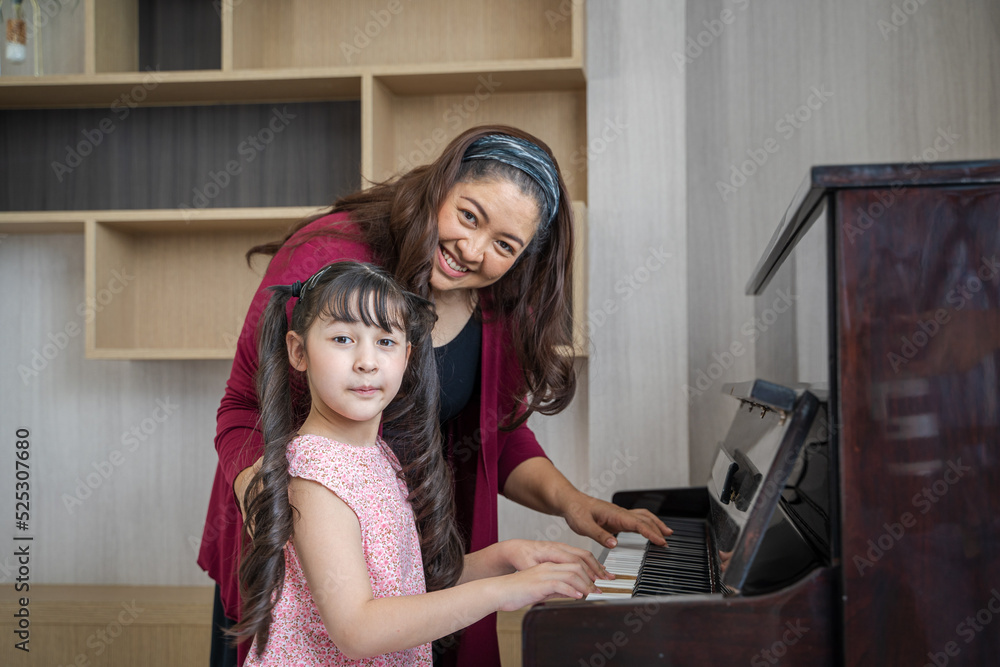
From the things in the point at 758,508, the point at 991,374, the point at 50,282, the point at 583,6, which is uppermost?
the point at 583,6

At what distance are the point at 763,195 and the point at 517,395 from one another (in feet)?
3.87

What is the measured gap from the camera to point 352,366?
1.02 m

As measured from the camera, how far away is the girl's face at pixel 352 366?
1.02 meters

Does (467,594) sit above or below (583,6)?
below

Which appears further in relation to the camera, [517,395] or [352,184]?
[352,184]

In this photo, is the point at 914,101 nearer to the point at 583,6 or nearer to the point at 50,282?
the point at 583,6

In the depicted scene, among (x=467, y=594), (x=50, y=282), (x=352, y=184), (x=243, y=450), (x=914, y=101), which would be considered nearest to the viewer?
(x=467, y=594)

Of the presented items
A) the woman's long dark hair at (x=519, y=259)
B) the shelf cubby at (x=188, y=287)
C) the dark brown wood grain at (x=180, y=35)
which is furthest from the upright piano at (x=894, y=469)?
the dark brown wood grain at (x=180, y=35)

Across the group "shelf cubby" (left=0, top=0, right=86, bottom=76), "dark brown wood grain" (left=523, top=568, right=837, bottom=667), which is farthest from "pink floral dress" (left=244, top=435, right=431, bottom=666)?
"shelf cubby" (left=0, top=0, right=86, bottom=76)

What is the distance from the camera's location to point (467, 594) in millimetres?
927

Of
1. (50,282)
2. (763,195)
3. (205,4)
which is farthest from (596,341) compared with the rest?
(50,282)

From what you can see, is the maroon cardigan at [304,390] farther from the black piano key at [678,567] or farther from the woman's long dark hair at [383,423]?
the black piano key at [678,567]

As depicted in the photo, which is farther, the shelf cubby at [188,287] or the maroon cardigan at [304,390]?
the shelf cubby at [188,287]

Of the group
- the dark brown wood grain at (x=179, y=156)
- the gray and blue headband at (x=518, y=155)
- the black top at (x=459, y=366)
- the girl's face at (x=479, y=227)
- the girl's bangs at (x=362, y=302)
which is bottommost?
the black top at (x=459, y=366)
